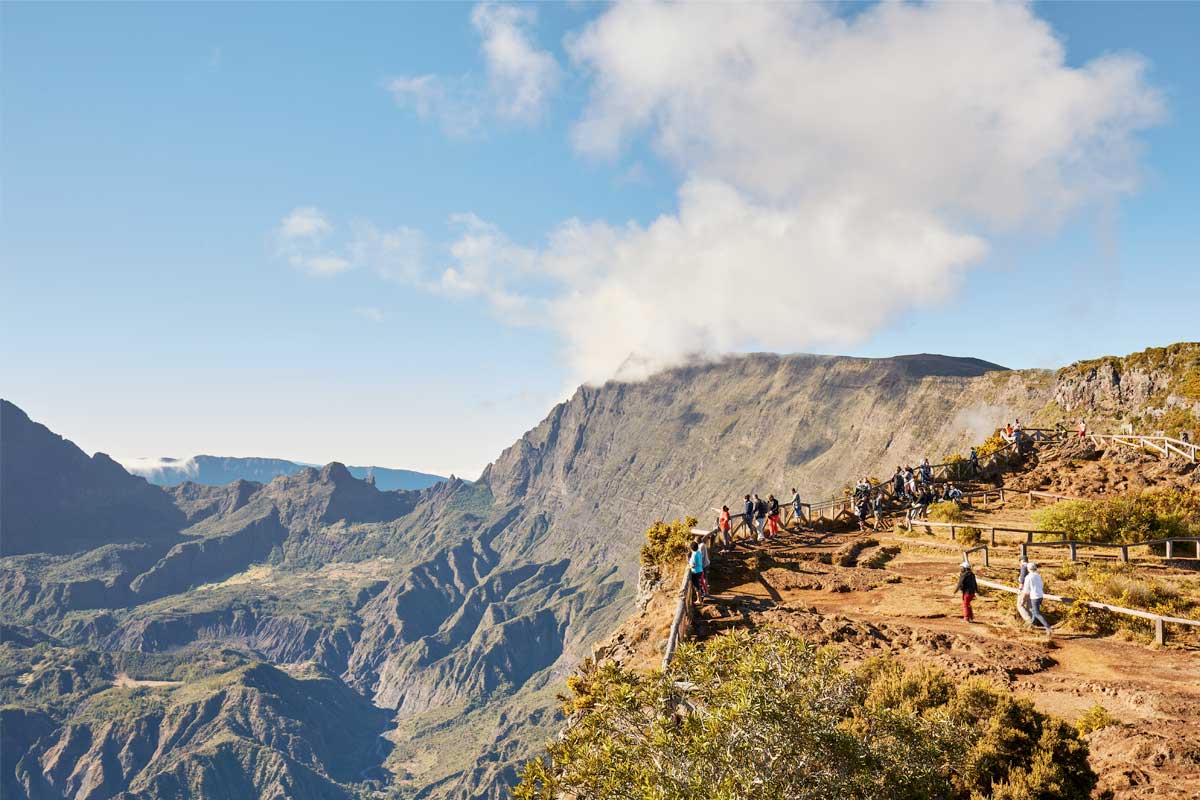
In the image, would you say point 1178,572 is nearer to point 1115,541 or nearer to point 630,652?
point 1115,541

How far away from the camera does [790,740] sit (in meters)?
9.05

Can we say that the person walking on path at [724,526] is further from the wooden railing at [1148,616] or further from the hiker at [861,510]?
the wooden railing at [1148,616]

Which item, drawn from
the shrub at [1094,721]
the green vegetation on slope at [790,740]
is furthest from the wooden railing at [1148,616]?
the green vegetation on slope at [790,740]

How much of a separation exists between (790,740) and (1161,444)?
49.2 m

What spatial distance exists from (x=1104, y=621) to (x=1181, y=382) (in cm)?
9233

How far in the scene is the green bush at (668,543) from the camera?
89.2 ft

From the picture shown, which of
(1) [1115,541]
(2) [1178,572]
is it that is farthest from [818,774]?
(1) [1115,541]

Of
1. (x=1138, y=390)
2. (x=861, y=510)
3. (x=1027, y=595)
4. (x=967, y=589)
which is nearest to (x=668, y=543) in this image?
(x=967, y=589)

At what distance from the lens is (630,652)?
2048 centimetres

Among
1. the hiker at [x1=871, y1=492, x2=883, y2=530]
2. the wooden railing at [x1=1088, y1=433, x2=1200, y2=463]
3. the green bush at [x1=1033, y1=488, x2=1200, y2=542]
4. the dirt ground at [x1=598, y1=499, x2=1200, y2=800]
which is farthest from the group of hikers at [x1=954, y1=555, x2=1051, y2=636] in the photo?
the wooden railing at [x1=1088, y1=433, x2=1200, y2=463]

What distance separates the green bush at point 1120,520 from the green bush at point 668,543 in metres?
16.1

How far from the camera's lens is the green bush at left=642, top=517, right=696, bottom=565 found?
27.2 m

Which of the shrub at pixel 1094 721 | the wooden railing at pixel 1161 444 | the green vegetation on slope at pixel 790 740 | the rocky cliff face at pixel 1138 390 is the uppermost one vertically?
the rocky cliff face at pixel 1138 390

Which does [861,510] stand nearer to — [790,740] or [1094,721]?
[1094,721]
